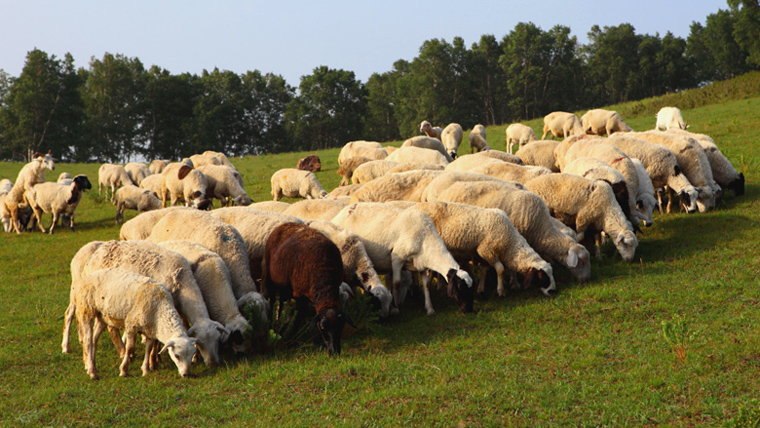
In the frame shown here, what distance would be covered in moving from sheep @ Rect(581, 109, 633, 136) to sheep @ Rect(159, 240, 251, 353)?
68.9 ft

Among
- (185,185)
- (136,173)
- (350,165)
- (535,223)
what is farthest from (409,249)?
(136,173)

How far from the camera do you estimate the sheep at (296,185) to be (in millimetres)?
21406

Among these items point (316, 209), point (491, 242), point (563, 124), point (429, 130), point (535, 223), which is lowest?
point (491, 242)

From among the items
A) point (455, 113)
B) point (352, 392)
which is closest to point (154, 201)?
point (352, 392)

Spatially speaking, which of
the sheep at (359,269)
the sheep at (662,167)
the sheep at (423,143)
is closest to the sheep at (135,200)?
the sheep at (423,143)

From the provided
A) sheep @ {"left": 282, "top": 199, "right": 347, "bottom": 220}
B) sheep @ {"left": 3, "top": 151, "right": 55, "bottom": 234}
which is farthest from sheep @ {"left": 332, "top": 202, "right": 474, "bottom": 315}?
sheep @ {"left": 3, "top": 151, "right": 55, "bottom": 234}

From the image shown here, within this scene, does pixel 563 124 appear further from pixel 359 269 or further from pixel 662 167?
pixel 359 269

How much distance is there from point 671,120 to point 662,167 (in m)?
13.0

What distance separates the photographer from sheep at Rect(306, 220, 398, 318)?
9.57 metres

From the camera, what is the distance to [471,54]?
8619cm

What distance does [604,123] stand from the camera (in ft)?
85.9

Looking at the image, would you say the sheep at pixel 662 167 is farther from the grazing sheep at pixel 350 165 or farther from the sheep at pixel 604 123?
the sheep at pixel 604 123

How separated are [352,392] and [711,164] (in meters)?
13.7

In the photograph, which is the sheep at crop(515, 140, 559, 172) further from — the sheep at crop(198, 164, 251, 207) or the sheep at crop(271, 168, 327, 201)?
the sheep at crop(198, 164, 251, 207)
